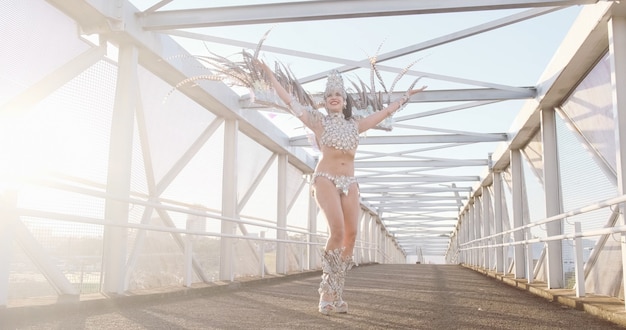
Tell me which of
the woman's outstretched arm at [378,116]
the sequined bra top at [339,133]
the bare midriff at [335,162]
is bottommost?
the bare midriff at [335,162]

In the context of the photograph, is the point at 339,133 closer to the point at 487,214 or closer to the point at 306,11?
the point at 306,11

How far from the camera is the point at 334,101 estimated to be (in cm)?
464

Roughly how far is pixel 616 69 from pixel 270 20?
3508mm

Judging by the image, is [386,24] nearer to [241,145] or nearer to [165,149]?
[165,149]

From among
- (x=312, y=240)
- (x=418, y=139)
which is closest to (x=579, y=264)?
(x=418, y=139)

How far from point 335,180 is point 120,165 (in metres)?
2.87

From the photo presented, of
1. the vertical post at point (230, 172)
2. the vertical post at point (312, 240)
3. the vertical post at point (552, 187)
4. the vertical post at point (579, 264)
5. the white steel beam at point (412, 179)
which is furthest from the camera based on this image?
the white steel beam at point (412, 179)

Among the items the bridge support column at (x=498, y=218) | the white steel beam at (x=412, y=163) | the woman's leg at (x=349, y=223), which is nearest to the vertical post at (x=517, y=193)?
the bridge support column at (x=498, y=218)

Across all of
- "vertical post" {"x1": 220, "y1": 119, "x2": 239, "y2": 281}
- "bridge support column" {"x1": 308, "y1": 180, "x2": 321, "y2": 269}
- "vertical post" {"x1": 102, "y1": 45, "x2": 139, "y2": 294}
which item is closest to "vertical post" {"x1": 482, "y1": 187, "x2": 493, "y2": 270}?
"bridge support column" {"x1": 308, "y1": 180, "x2": 321, "y2": 269}

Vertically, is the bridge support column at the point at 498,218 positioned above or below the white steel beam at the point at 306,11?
below

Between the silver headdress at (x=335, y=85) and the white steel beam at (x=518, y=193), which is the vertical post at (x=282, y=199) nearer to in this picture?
the white steel beam at (x=518, y=193)

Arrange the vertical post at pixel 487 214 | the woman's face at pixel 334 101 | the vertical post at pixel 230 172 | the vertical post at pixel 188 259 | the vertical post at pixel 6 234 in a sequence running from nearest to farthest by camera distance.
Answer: the vertical post at pixel 6 234 → the woman's face at pixel 334 101 → the vertical post at pixel 188 259 → the vertical post at pixel 230 172 → the vertical post at pixel 487 214

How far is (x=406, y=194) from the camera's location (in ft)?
80.1

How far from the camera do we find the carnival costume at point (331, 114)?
14.2 feet
